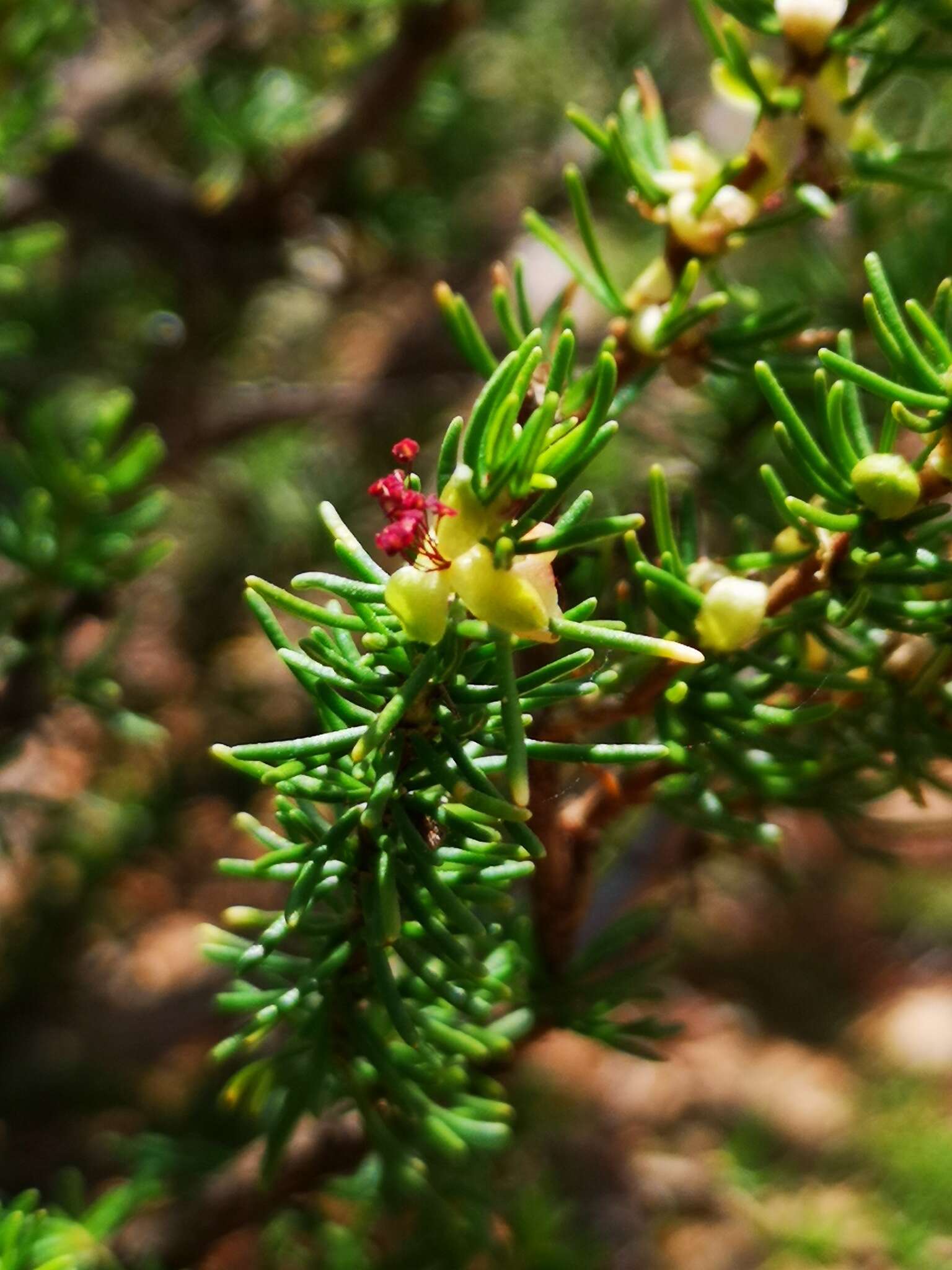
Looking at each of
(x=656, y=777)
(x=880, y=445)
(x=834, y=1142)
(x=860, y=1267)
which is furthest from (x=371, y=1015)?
(x=834, y=1142)

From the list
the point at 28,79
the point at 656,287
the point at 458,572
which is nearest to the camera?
the point at 458,572

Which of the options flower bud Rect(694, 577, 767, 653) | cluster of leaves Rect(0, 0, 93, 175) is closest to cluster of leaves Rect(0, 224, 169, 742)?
cluster of leaves Rect(0, 0, 93, 175)

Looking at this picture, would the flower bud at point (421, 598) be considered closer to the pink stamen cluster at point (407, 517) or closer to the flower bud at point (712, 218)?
the pink stamen cluster at point (407, 517)

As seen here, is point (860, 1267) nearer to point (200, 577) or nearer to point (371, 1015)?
point (371, 1015)

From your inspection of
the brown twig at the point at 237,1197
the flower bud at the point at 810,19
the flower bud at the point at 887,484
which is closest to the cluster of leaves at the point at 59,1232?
the brown twig at the point at 237,1197

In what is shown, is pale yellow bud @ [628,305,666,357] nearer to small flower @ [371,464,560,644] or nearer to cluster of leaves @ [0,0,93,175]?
small flower @ [371,464,560,644]

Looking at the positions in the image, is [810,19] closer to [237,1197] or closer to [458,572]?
[458,572]

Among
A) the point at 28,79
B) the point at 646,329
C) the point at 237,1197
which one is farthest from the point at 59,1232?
the point at 28,79
